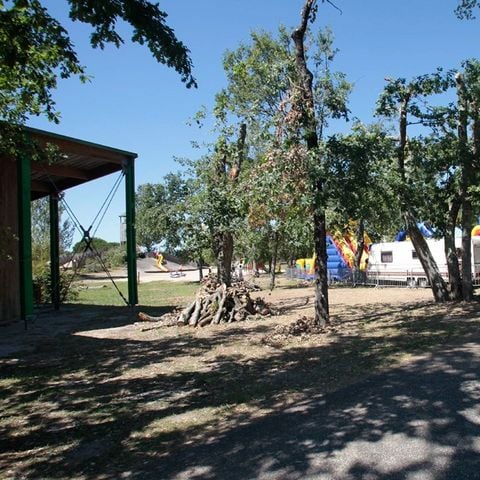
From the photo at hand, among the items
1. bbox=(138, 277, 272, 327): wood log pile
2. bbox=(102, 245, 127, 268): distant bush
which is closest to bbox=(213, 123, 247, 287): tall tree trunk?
bbox=(138, 277, 272, 327): wood log pile

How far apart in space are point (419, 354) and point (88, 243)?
46.0 feet

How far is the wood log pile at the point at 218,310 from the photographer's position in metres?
13.9

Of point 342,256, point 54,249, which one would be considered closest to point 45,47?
point 54,249

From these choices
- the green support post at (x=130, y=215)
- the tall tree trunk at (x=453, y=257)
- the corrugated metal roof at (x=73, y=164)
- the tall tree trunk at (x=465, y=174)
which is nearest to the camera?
the tall tree trunk at (x=465, y=174)

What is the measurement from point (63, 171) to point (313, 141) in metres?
11.3

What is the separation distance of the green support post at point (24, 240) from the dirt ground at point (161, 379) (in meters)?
0.75

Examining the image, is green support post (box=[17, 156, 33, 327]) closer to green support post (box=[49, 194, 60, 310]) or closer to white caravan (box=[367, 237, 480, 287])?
green support post (box=[49, 194, 60, 310])

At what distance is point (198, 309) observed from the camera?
558 inches

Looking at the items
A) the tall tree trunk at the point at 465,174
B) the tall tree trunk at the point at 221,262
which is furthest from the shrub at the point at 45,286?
the tall tree trunk at the point at 465,174

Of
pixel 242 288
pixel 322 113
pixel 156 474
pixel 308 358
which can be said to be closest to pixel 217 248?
pixel 242 288

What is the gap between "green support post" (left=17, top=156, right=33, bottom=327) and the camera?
543 inches

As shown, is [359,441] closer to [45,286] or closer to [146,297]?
[45,286]

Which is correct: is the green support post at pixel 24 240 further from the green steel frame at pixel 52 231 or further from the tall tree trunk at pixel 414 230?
the tall tree trunk at pixel 414 230

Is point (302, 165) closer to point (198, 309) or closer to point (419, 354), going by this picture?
point (419, 354)
